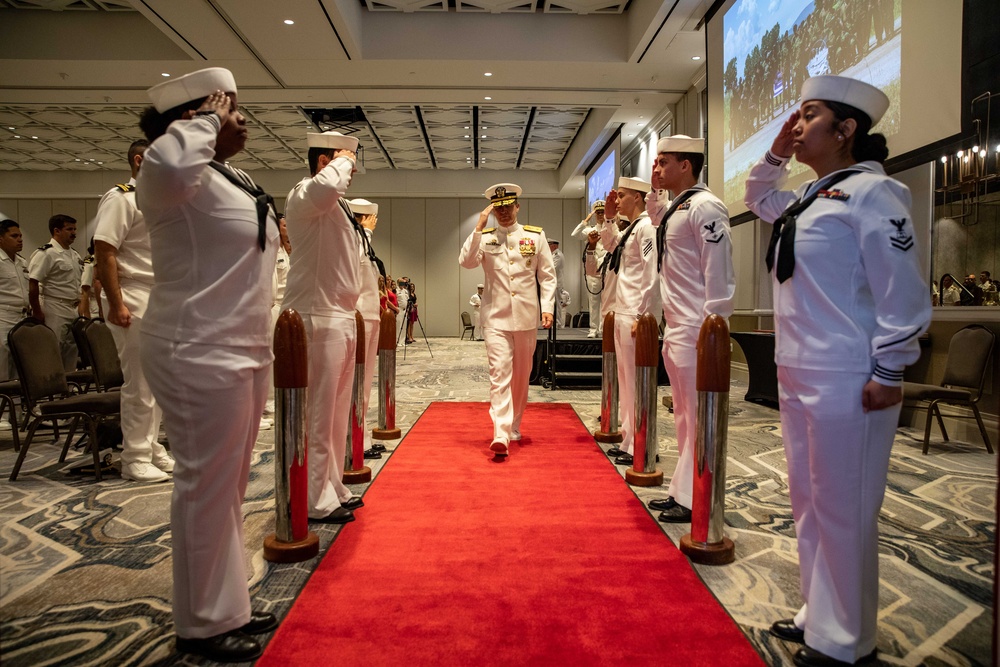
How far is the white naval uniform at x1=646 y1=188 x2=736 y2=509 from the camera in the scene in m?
2.74

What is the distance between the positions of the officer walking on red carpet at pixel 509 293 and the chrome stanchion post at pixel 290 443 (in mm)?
1942

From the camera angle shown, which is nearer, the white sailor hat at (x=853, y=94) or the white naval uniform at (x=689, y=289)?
the white sailor hat at (x=853, y=94)

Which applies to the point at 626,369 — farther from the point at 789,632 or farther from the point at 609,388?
the point at 789,632

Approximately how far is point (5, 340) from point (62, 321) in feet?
1.58

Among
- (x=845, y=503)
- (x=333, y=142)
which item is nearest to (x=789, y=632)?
(x=845, y=503)

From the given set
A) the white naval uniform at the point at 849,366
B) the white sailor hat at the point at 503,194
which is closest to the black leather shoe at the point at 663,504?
the white naval uniform at the point at 849,366

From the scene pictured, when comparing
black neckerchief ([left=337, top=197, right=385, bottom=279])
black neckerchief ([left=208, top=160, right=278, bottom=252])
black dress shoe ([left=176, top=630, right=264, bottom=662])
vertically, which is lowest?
black dress shoe ([left=176, top=630, right=264, bottom=662])

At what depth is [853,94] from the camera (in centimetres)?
173

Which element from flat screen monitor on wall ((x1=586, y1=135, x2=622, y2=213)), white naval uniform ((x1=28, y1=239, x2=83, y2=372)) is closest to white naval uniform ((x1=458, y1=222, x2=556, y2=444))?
white naval uniform ((x1=28, y1=239, x2=83, y2=372))

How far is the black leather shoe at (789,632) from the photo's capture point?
5.89 ft

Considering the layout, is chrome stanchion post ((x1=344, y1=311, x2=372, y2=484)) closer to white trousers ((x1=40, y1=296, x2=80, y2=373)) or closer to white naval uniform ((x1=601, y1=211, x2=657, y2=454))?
white naval uniform ((x1=601, y1=211, x2=657, y2=454))

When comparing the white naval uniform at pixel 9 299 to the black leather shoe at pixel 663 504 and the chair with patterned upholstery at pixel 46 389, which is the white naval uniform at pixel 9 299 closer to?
the chair with patterned upholstery at pixel 46 389

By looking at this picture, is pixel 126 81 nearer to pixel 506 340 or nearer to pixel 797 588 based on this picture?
pixel 506 340

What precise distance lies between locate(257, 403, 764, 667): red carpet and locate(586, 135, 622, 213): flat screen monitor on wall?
8.38m
